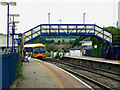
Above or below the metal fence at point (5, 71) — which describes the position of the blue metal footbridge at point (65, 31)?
above

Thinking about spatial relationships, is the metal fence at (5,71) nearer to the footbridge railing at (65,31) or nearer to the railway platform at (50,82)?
the railway platform at (50,82)

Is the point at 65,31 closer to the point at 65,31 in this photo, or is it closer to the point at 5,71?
the point at 65,31

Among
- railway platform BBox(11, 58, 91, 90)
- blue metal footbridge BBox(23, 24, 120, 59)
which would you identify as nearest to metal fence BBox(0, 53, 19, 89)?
railway platform BBox(11, 58, 91, 90)

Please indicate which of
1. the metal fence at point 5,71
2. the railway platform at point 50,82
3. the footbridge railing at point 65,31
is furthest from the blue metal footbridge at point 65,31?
the metal fence at point 5,71

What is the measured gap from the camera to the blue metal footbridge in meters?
39.9

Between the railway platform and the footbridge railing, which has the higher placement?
the footbridge railing

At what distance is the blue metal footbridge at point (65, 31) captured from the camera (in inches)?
1570

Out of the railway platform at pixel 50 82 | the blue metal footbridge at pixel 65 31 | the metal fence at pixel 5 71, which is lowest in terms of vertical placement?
the railway platform at pixel 50 82

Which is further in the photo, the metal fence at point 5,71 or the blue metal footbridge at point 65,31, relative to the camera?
the blue metal footbridge at point 65,31

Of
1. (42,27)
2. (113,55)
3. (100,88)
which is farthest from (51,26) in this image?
(100,88)

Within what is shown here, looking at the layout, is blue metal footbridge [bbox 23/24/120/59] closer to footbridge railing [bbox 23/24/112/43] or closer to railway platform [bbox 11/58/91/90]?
footbridge railing [bbox 23/24/112/43]

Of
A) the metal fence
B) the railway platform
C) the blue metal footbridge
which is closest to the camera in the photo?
the metal fence

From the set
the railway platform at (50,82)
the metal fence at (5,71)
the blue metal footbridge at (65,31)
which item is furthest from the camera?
the blue metal footbridge at (65,31)

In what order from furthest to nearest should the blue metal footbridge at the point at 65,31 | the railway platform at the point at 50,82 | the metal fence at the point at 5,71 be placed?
the blue metal footbridge at the point at 65,31
the railway platform at the point at 50,82
the metal fence at the point at 5,71
